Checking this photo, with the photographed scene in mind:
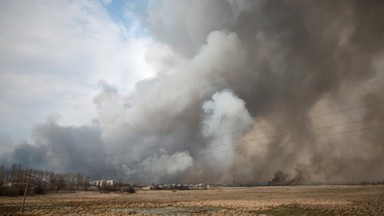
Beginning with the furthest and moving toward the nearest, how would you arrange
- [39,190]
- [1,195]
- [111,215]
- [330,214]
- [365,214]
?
1. [39,190]
2. [1,195]
3. [111,215]
4. [330,214]
5. [365,214]

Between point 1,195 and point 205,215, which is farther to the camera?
point 1,195

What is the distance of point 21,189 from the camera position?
481ft

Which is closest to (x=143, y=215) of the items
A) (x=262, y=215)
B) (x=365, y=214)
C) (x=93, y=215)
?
(x=93, y=215)

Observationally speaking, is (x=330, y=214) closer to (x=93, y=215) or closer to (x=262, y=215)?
(x=262, y=215)

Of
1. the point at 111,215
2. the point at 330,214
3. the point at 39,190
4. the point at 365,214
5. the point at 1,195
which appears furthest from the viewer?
the point at 39,190

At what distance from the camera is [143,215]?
49.2 meters

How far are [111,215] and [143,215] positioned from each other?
484cm

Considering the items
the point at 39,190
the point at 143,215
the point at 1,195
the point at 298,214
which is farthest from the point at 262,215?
the point at 39,190

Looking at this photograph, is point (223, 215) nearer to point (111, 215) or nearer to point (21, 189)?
point (111, 215)

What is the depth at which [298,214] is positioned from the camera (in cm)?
4672

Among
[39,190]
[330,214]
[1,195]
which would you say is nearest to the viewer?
[330,214]

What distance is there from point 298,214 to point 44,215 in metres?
37.8

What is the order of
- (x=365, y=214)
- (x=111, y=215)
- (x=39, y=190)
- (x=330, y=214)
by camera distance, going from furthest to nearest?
(x=39, y=190), (x=111, y=215), (x=330, y=214), (x=365, y=214)

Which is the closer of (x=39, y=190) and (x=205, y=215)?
(x=205, y=215)
